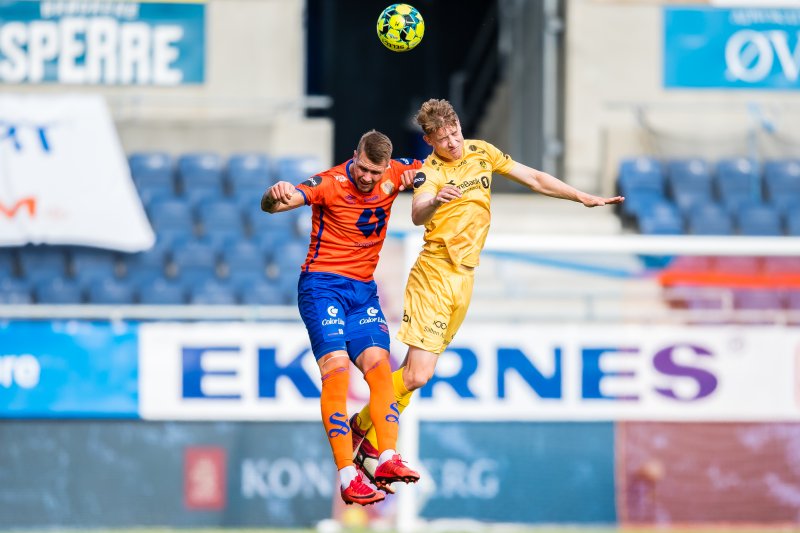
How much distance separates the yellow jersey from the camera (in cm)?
714

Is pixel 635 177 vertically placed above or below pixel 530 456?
above

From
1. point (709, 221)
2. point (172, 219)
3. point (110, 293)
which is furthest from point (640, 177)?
point (110, 293)

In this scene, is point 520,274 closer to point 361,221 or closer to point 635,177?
point 635,177

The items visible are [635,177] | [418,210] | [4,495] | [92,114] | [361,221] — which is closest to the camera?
[418,210]

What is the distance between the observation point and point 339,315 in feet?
23.2

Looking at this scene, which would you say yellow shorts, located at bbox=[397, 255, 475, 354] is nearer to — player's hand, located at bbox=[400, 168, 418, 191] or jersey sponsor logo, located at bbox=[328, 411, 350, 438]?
player's hand, located at bbox=[400, 168, 418, 191]

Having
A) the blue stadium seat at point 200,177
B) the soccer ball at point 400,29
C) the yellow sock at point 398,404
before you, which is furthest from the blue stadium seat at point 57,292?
the soccer ball at point 400,29

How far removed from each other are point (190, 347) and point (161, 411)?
0.62 metres

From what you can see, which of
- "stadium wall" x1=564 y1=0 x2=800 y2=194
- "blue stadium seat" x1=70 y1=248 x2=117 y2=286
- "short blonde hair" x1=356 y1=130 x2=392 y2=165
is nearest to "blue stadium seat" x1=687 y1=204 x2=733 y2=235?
"stadium wall" x1=564 y1=0 x2=800 y2=194

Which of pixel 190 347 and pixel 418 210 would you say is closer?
pixel 418 210

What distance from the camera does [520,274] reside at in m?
12.0

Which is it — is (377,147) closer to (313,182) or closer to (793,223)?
(313,182)

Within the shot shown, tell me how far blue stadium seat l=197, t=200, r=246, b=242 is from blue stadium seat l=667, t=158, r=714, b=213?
4848 mm

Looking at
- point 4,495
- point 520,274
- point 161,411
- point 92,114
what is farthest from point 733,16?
point 4,495
